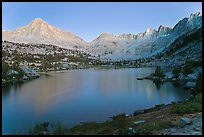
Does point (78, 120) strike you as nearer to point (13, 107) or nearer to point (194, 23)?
point (13, 107)

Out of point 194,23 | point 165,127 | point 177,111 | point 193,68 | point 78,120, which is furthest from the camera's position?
point 194,23

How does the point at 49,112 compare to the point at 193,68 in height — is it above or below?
below

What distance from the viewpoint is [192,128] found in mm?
10281

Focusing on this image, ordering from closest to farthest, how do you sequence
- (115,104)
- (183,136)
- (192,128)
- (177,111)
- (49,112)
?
(183,136)
(192,128)
(177,111)
(49,112)
(115,104)

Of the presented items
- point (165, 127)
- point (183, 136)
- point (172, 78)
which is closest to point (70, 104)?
point (165, 127)

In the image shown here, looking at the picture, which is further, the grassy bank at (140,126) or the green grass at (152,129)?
the grassy bank at (140,126)

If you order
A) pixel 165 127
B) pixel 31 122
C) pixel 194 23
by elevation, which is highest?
pixel 194 23

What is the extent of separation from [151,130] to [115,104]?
17949mm

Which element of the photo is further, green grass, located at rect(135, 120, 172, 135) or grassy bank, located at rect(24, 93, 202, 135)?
grassy bank, located at rect(24, 93, 202, 135)

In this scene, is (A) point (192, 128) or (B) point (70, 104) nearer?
(A) point (192, 128)

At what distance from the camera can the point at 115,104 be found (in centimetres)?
2866

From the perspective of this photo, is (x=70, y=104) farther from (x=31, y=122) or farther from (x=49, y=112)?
(x=31, y=122)

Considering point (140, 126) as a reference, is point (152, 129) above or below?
above

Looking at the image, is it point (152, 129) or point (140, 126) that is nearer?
point (152, 129)
